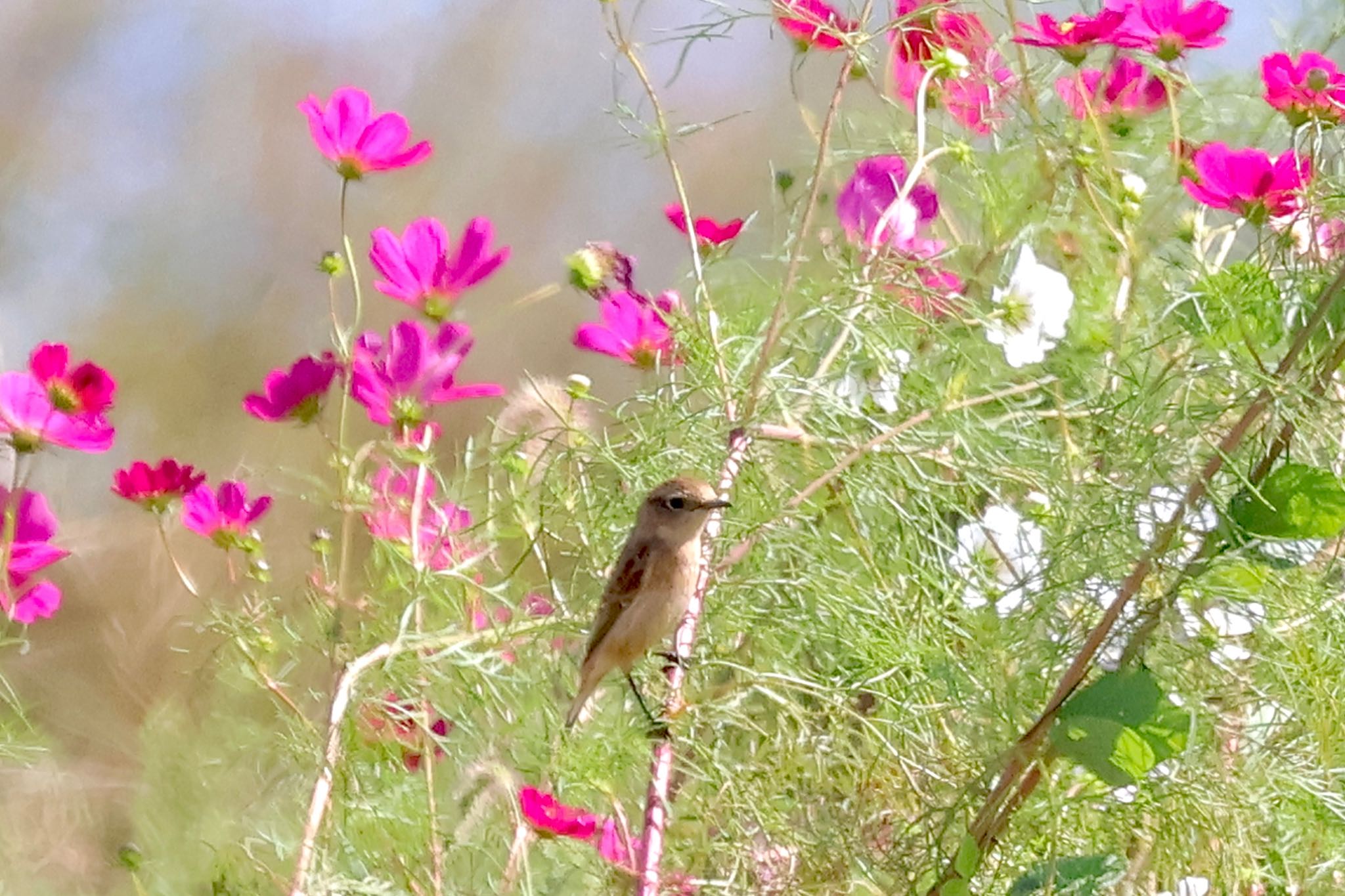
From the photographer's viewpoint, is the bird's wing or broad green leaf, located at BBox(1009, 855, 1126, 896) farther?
the bird's wing

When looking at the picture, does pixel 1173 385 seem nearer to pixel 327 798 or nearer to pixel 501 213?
pixel 327 798

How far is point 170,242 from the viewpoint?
1221mm

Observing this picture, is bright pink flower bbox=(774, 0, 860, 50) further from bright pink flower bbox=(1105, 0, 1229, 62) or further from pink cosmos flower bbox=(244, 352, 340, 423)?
pink cosmos flower bbox=(244, 352, 340, 423)

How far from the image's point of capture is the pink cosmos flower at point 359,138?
742 millimetres

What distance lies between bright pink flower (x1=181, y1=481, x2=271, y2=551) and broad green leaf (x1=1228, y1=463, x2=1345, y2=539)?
20.7 inches

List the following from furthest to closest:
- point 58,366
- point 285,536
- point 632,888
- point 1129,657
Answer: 1. point 285,536
2. point 58,366
3. point 632,888
4. point 1129,657

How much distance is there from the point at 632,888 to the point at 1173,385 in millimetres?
307

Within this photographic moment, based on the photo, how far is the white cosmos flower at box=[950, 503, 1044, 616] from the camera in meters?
0.62

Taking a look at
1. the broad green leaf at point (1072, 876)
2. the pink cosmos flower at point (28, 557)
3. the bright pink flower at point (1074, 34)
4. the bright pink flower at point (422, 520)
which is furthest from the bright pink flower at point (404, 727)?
the bright pink flower at point (1074, 34)

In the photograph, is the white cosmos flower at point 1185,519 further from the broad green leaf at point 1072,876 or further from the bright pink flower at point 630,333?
the bright pink flower at point 630,333

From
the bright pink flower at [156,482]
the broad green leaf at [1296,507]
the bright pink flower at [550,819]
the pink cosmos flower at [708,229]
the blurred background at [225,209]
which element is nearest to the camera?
the broad green leaf at [1296,507]

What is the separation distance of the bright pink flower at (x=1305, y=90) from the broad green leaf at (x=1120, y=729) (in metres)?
0.23

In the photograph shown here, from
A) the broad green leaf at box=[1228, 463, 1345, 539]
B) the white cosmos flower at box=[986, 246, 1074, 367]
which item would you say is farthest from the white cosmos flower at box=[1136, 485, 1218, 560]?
the white cosmos flower at box=[986, 246, 1074, 367]

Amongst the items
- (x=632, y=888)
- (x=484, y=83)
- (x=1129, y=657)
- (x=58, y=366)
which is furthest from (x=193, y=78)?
(x=1129, y=657)
